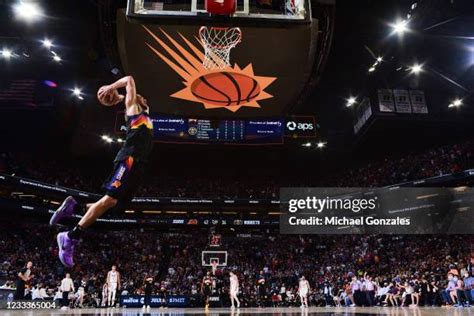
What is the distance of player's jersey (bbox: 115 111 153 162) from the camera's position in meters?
4.66

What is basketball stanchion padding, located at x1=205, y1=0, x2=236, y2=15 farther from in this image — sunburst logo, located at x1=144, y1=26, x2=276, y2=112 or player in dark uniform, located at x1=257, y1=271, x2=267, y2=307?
player in dark uniform, located at x1=257, y1=271, x2=267, y2=307

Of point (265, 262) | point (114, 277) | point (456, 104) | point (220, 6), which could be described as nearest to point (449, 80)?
point (456, 104)

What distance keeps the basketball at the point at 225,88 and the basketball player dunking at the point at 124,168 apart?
35.6 ft

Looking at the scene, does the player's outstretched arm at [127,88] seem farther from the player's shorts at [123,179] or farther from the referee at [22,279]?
the referee at [22,279]

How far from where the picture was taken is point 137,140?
4.75 meters

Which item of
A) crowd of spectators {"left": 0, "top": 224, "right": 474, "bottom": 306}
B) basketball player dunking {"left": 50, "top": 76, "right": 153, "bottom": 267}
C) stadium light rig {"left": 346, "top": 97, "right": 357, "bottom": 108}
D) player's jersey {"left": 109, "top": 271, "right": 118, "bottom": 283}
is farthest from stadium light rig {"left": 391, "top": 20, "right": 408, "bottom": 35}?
player's jersey {"left": 109, "top": 271, "right": 118, "bottom": 283}

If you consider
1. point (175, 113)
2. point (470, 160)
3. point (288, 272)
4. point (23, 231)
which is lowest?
point (288, 272)

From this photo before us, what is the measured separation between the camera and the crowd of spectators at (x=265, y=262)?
61.9ft

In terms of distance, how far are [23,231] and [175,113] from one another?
1373 cm

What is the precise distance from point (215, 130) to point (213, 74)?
543 centimetres

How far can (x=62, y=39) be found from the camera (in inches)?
642

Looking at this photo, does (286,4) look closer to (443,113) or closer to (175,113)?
(175,113)

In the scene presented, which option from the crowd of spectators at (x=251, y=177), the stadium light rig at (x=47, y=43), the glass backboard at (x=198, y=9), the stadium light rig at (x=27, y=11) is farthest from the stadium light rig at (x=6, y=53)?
the glass backboard at (x=198, y=9)

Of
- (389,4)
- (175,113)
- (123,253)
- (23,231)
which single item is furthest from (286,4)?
(23,231)
